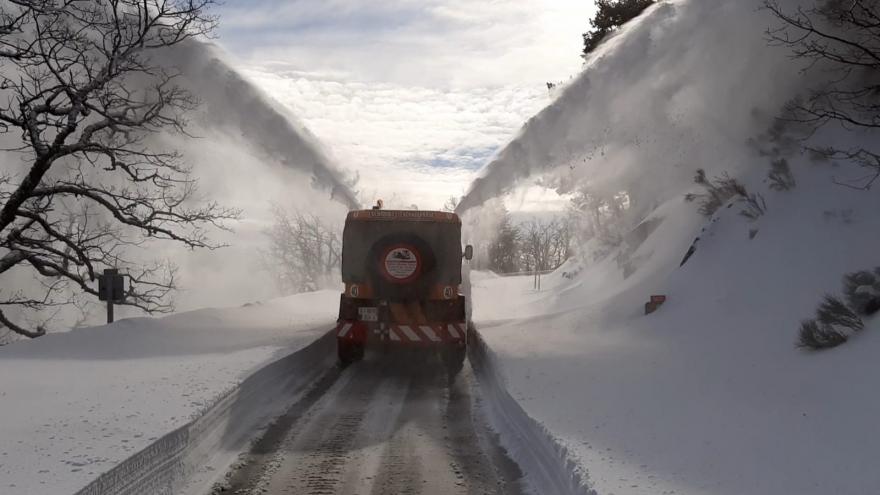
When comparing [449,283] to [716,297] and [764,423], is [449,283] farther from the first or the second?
[764,423]

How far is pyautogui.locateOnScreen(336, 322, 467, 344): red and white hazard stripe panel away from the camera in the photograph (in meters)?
12.9

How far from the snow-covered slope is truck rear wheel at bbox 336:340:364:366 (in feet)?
7.60

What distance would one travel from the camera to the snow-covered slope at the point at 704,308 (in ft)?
19.3

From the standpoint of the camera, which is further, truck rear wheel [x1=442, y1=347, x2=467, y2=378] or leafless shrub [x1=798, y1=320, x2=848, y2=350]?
truck rear wheel [x1=442, y1=347, x2=467, y2=378]

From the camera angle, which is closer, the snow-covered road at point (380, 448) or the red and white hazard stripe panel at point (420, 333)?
the snow-covered road at point (380, 448)

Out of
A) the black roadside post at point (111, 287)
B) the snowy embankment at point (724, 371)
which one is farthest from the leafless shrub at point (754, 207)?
the black roadside post at point (111, 287)

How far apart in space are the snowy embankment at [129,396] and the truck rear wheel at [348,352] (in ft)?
2.16

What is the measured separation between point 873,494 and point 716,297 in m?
7.94

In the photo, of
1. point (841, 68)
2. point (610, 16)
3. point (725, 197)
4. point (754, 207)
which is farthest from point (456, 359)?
point (610, 16)

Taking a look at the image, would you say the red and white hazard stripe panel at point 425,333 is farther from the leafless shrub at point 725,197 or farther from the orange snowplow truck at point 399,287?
the leafless shrub at point 725,197

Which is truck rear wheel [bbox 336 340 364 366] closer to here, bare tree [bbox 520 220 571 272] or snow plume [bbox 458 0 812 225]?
snow plume [bbox 458 0 812 225]

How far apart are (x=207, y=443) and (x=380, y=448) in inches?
63.2

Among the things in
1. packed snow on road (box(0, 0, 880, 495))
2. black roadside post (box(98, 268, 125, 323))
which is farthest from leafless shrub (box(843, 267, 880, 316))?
black roadside post (box(98, 268, 125, 323))

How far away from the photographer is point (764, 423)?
6.61 metres
